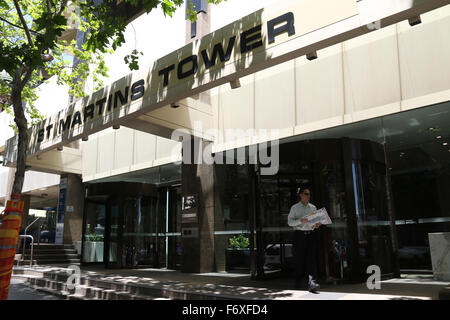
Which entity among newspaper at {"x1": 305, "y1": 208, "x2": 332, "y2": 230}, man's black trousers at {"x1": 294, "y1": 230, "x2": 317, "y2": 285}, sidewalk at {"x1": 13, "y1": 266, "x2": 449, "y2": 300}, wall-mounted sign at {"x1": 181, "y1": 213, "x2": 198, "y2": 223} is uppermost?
wall-mounted sign at {"x1": 181, "y1": 213, "x2": 198, "y2": 223}

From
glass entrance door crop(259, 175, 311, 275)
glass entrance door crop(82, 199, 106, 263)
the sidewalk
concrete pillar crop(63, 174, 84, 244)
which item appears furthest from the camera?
concrete pillar crop(63, 174, 84, 244)

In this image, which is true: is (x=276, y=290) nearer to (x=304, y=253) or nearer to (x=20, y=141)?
(x=304, y=253)

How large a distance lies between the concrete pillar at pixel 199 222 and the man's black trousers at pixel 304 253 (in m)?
4.15

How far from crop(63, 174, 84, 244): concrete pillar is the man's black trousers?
11.5 meters

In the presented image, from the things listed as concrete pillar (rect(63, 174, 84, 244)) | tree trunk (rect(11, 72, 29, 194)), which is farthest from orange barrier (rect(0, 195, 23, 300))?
concrete pillar (rect(63, 174, 84, 244))

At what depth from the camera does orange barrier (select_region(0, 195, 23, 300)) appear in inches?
195

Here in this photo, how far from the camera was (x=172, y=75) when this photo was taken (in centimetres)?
748

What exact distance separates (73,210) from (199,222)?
764cm

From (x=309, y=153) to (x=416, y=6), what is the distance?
3.02 meters
